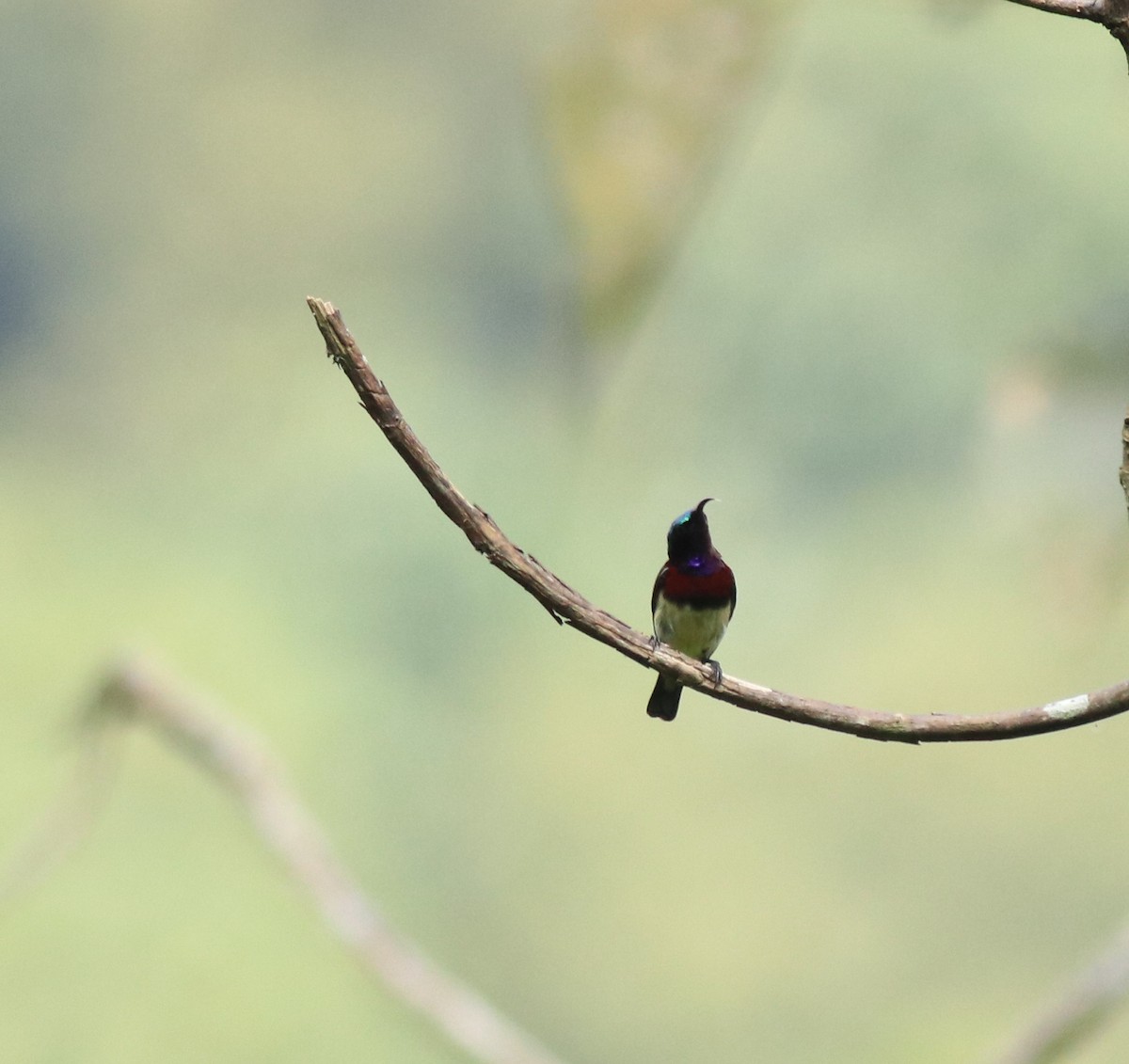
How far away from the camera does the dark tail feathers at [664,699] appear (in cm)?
271

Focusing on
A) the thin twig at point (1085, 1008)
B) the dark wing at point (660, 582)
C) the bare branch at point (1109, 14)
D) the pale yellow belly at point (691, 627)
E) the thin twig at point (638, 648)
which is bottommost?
the thin twig at point (638, 648)

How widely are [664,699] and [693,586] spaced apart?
35 centimetres

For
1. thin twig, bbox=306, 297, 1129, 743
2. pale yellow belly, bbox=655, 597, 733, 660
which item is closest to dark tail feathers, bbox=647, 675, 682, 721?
pale yellow belly, bbox=655, 597, 733, 660

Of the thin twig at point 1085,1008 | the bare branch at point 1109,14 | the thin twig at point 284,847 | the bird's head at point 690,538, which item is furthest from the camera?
the thin twig at point 284,847

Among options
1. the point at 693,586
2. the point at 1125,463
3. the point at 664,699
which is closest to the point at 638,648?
the point at 1125,463

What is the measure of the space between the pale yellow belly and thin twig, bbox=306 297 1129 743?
4.40 feet

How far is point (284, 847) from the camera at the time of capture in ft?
8.80

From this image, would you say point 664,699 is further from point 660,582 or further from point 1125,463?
point 1125,463

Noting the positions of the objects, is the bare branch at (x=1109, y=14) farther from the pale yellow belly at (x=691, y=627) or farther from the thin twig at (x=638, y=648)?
the pale yellow belly at (x=691, y=627)

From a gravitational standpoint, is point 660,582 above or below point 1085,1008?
above

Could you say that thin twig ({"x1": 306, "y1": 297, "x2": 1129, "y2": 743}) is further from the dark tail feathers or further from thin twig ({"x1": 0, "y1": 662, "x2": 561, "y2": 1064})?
thin twig ({"x1": 0, "y1": 662, "x2": 561, "y2": 1064})

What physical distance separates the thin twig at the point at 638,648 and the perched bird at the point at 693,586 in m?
1.31

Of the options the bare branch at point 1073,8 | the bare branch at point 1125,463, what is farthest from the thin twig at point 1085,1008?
the bare branch at point 1073,8

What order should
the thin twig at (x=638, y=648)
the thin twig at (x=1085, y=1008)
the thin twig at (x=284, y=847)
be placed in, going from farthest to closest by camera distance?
the thin twig at (x=284, y=847) → the thin twig at (x=1085, y=1008) → the thin twig at (x=638, y=648)
